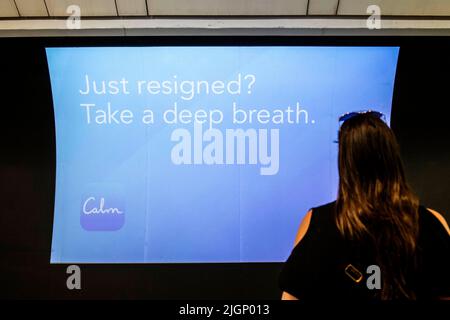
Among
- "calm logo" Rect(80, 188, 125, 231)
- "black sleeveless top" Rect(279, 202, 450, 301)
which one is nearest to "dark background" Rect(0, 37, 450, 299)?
"calm logo" Rect(80, 188, 125, 231)

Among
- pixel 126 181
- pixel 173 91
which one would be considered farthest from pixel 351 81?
pixel 126 181

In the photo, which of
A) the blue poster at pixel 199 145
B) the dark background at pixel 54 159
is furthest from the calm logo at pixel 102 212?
the dark background at pixel 54 159

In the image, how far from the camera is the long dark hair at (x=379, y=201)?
4.44ft

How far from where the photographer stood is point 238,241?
3.35 metres

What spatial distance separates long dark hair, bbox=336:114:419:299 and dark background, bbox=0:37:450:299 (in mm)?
2040

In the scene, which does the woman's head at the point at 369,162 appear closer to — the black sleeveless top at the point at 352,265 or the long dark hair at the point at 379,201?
the long dark hair at the point at 379,201

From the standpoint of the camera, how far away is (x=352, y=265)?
1343 mm

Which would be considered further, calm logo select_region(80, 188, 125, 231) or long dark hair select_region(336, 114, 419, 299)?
calm logo select_region(80, 188, 125, 231)

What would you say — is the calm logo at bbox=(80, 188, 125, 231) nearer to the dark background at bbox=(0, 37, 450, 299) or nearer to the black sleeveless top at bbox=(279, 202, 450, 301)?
the dark background at bbox=(0, 37, 450, 299)

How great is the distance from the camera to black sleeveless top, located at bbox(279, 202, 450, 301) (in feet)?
4.40

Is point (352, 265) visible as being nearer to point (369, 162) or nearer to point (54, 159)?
point (369, 162)

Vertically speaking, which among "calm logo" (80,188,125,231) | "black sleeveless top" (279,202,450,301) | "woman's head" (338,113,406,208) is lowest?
"black sleeveless top" (279,202,450,301)

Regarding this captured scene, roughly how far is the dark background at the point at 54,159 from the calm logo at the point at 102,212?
1.05ft

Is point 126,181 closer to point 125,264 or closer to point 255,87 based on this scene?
point 125,264
